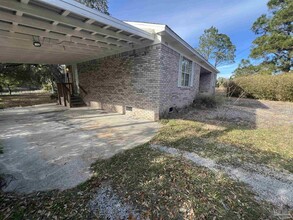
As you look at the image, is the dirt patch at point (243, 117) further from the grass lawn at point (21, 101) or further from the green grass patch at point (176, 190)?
the grass lawn at point (21, 101)

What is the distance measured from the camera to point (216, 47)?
30141 mm

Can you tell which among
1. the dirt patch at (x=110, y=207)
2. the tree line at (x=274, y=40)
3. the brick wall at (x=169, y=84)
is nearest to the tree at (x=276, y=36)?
the tree line at (x=274, y=40)

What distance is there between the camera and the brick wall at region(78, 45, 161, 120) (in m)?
5.87

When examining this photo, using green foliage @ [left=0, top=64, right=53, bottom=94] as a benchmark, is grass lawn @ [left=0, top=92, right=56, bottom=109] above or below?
below

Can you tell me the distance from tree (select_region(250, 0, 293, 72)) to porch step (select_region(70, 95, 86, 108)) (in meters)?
21.3

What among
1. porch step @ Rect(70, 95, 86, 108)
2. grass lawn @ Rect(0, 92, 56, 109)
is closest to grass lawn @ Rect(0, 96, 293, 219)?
porch step @ Rect(70, 95, 86, 108)

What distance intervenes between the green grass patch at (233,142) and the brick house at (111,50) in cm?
178

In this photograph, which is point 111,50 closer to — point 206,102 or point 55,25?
point 55,25

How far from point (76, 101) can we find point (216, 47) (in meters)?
30.2

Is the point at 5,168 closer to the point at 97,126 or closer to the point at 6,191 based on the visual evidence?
the point at 6,191

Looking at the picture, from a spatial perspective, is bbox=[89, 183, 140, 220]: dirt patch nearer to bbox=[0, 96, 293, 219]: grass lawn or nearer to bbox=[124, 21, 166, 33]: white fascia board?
bbox=[0, 96, 293, 219]: grass lawn

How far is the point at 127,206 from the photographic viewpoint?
6.27 ft

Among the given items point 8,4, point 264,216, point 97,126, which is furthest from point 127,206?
point 8,4

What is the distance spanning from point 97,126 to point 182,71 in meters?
5.13
